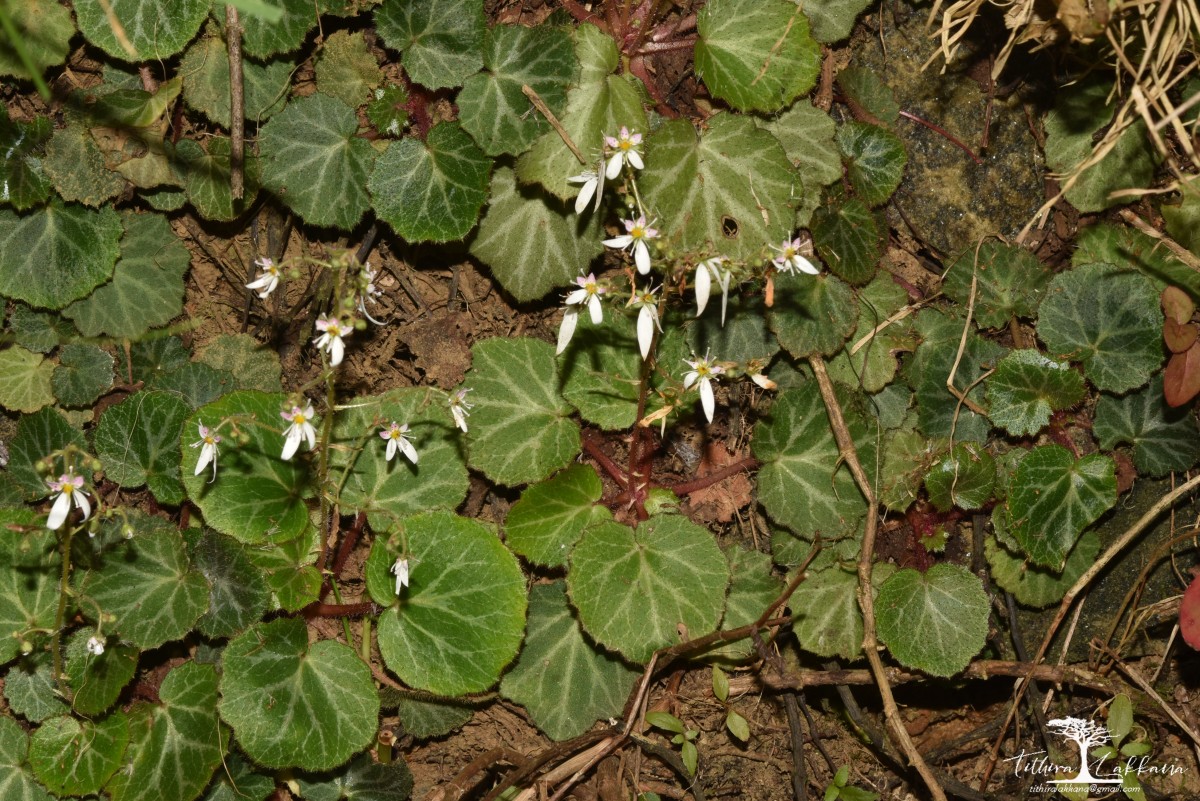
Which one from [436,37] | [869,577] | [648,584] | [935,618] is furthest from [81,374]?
[935,618]

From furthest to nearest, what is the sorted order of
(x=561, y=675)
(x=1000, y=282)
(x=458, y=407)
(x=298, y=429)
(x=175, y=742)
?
1. (x=1000, y=282)
2. (x=561, y=675)
3. (x=175, y=742)
4. (x=458, y=407)
5. (x=298, y=429)

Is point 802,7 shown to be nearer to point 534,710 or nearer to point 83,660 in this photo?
point 534,710

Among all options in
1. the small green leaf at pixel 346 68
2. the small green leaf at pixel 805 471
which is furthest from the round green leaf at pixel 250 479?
the small green leaf at pixel 805 471

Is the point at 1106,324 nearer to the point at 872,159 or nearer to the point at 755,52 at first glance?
the point at 872,159

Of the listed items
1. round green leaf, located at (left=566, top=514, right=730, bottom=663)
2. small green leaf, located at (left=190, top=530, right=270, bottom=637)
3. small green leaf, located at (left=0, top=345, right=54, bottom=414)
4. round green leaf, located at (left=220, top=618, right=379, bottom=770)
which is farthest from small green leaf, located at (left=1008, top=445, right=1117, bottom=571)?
A: small green leaf, located at (left=0, top=345, right=54, bottom=414)

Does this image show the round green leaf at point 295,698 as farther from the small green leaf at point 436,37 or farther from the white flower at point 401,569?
the small green leaf at point 436,37
